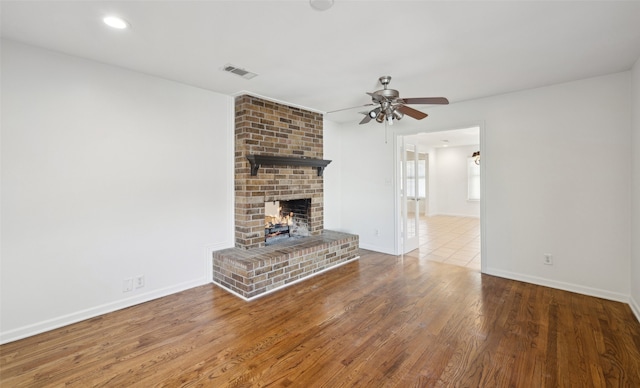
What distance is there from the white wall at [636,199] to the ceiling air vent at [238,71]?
3.80m

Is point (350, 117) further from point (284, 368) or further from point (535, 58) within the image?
point (284, 368)

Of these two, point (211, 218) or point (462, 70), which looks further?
point (211, 218)

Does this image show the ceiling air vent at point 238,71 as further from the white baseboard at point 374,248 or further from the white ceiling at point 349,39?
the white baseboard at point 374,248

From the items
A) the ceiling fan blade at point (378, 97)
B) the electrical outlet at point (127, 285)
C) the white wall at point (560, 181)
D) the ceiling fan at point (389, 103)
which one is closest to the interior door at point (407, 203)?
the white wall at point (560, 181)

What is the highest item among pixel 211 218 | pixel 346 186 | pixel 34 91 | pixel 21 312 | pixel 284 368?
pixel 34 91

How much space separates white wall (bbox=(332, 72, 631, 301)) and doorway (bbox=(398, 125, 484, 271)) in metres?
0.28

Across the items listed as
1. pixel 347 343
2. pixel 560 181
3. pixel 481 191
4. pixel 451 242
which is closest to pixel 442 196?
pixel 451 242

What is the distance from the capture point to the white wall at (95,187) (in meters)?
2.39

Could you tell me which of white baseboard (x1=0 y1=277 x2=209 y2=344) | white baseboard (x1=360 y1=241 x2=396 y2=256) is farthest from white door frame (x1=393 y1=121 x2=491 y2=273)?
white baseboard (x1=0 y1=277 x2=209 y2=344)

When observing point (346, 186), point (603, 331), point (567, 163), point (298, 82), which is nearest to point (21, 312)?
point (298, 82)

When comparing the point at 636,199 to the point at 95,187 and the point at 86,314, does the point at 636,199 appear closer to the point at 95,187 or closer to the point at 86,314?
the point at 95,187

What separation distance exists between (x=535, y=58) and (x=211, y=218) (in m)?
3.93

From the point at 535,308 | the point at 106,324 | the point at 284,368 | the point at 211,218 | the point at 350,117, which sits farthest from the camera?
the point at 350,117

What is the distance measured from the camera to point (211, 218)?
3.68 meters
